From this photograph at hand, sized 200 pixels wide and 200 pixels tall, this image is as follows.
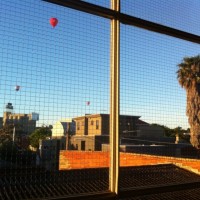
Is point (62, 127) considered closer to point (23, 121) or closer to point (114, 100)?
point (23, 121)

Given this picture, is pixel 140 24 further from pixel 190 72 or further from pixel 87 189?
pixel 190 72

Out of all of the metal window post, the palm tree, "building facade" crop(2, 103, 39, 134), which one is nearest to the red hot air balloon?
the metal window post

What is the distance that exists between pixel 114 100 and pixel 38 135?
24.6 inches

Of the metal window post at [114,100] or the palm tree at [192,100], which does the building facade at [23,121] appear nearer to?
the metal window post at [114,100]

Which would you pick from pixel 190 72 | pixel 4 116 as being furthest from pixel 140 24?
pixel 190 72

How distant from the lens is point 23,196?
2180 millimetres

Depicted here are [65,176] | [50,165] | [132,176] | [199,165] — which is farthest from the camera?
[199,165]

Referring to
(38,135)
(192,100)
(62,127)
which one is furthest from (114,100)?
(192,100)

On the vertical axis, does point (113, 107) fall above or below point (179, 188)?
above

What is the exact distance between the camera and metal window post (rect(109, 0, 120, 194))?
222cm

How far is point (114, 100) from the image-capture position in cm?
227

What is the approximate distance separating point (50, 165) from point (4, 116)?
0.66m

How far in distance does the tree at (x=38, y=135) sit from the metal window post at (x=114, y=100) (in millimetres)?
490

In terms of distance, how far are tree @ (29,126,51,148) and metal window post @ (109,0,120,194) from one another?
49 centimetres
